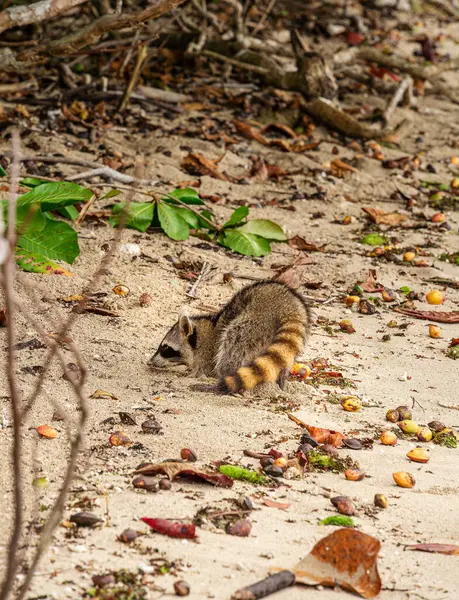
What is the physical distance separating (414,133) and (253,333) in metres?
5.80

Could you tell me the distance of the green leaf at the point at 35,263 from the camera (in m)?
5.60

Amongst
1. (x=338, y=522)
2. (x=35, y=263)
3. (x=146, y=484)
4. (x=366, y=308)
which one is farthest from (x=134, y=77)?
(x=338, y=522)

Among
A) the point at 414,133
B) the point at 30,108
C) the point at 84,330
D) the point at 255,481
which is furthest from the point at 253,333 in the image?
the point at 414,133

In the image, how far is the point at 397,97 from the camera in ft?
33.7

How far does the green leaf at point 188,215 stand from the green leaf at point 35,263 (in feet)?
3.78

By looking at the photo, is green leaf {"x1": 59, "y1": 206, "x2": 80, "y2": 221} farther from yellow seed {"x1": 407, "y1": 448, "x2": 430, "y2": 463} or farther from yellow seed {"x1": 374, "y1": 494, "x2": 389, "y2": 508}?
yellow seed {"x1": 374, "y1": 494, "x2": 389, "y2": 508}

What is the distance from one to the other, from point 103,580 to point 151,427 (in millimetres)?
1366

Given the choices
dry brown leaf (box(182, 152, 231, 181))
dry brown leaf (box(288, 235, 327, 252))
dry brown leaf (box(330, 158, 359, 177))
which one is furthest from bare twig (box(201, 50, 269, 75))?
dry brown leaf (box(288, 235, 327, 252))

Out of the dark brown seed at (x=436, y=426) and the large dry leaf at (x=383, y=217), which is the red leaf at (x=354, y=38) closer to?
the large dry leaf at (x=383, y=217)

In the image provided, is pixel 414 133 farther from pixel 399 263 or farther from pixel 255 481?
pixel 255 481

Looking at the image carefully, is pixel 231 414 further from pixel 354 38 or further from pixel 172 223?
pixel 354 38

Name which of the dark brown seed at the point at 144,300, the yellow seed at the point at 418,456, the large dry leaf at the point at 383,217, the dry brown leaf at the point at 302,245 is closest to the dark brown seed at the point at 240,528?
the yellow seed at the point at 418,456

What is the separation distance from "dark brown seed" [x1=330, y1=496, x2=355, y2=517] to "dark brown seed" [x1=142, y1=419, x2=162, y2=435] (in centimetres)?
89

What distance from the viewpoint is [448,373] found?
5375 mm
